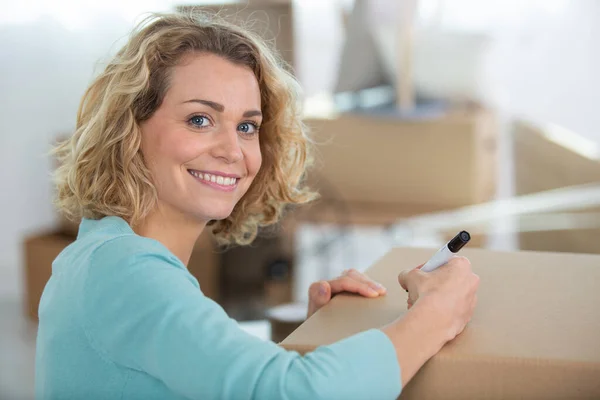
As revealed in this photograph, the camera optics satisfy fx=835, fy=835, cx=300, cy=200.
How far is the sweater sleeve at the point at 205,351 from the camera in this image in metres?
0.72

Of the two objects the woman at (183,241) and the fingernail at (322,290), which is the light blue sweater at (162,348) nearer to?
the woman at (183,241)

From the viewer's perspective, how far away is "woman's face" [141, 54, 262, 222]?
99 cm

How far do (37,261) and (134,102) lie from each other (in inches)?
95.9

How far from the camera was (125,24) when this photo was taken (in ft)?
13.3

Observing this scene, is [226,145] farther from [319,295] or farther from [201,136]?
[319,295]

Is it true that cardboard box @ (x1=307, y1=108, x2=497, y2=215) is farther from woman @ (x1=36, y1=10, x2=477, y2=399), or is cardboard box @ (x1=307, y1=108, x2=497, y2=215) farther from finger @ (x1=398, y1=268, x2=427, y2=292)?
finger @ (x1=398, y1=268, x2=427, y2=292)

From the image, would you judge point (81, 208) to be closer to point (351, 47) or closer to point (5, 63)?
point (351, 47)

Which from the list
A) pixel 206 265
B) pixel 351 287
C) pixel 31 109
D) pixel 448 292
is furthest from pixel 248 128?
pixel 31 109

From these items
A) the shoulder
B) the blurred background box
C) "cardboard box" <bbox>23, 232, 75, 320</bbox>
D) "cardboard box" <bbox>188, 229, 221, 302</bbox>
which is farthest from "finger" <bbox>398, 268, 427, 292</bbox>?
"cardboard box" <bbox>23, 232, 75, 320</bbox>

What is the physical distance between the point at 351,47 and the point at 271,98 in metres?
2.20

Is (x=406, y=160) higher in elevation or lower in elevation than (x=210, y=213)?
lower

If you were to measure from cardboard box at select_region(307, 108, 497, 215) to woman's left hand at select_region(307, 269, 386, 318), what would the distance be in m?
2.03

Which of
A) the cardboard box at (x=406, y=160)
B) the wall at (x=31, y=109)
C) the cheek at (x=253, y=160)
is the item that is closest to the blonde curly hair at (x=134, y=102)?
the cheek at (x=253, y=160)

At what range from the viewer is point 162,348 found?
0.75 m
